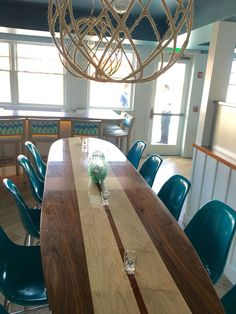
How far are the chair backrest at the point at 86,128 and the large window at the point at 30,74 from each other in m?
1.82

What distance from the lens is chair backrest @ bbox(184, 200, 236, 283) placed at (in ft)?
4.83

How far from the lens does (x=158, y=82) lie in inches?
227

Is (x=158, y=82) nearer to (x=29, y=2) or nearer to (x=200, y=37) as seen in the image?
(x=200, y=37)

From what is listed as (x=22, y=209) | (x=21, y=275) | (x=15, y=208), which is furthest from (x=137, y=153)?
(x=21, y=275)

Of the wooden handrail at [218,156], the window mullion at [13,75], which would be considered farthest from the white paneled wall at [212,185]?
the window mullion at [13,75]

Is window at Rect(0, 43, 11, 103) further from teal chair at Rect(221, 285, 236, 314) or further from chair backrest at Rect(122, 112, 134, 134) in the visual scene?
teal chair at Rect(221, 285, 236, 314)

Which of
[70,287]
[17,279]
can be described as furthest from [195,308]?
[17,279]

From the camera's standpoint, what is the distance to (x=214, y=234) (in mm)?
1595

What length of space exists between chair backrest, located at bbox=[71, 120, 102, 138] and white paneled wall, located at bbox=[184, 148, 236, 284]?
1.64 metres

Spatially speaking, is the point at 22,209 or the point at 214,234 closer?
the point at 214,234

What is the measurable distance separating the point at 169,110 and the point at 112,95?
1316 mm

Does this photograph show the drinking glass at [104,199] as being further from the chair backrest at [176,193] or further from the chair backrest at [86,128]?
the chair backrest at [86,128]

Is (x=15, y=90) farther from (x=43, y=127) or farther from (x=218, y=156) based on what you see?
(x=218, y=156)

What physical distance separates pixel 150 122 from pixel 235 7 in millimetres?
3631
